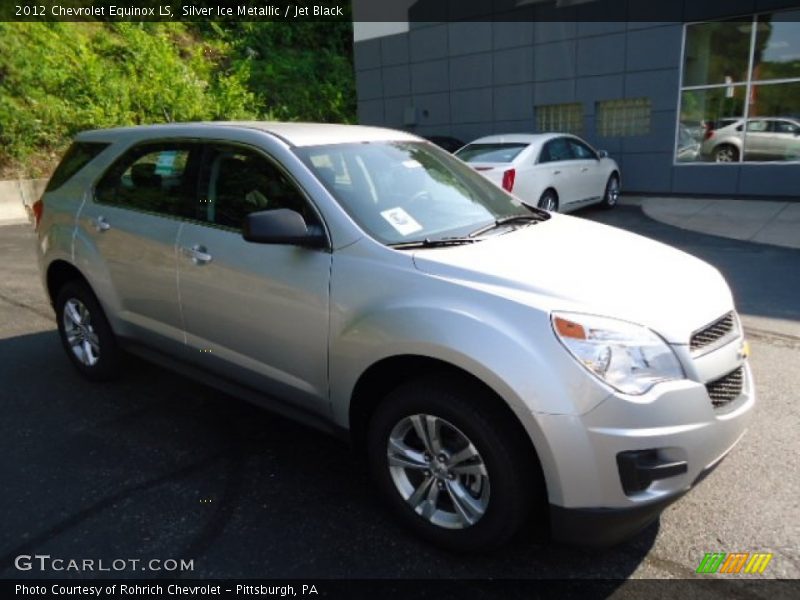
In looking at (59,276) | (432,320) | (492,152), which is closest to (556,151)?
(492,152)

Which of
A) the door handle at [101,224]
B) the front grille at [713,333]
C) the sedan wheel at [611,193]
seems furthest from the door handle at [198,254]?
the sedan wheel at [611,193]

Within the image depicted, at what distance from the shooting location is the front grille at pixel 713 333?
236 centimetres

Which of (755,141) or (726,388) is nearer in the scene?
(726,388)

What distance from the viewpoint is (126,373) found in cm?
456

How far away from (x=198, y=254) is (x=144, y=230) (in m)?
0.60

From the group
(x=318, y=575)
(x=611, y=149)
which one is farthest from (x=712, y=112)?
(x=318, y=575)

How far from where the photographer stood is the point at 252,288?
3072 mm

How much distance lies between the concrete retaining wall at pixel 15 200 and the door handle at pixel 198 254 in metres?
12.8

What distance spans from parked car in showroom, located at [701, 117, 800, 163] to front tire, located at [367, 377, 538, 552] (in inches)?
513

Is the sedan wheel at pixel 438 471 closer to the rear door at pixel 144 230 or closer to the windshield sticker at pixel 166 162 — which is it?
the rear door at pixel 144 230

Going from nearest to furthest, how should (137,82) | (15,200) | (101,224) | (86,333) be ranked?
(101,224)
(86,333)
(15,200)
(137,82)

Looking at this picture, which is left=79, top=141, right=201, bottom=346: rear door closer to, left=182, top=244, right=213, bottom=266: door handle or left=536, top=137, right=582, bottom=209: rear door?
left=182, top=244, right=213, bottom=266: door handle

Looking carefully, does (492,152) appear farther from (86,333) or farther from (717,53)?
(86,333)

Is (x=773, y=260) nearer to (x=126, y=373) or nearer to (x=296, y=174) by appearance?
(x=296, y=174)
